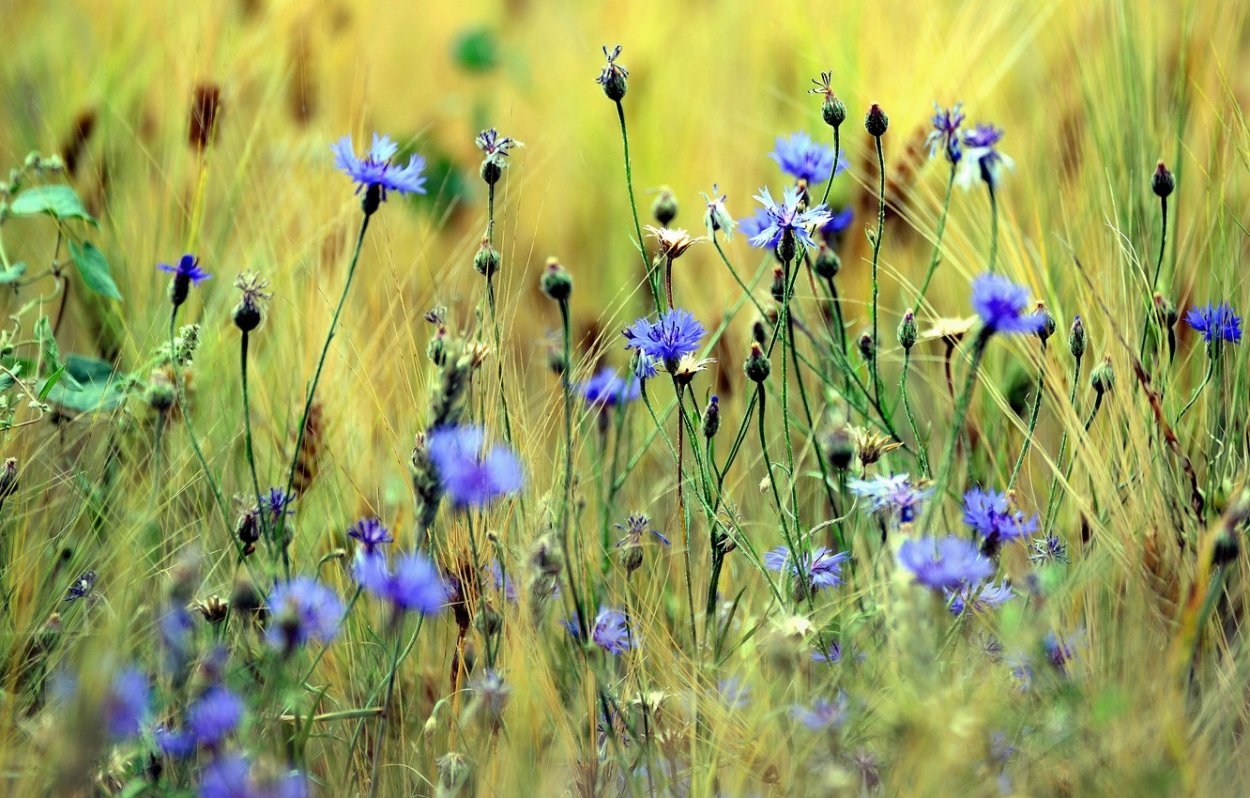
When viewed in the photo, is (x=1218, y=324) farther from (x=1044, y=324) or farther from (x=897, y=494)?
(x=897, y=494)

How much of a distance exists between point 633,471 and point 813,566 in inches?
11.1

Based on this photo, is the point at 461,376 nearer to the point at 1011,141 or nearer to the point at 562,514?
the point at 562,514

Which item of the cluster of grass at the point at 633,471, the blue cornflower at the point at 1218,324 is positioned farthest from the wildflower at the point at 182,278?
the blue cornflower at the point at 1218,324

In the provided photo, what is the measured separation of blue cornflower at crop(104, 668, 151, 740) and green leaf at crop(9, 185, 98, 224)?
537 millimetres

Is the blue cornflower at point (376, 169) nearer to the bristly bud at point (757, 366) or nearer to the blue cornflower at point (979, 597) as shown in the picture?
the bristly bud at point (757, 366)

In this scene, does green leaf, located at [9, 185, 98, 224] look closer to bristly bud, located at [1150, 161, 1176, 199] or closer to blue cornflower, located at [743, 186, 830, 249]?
blue cornflower, located at [743, 186, 830, 249]

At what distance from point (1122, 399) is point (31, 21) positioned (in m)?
1.56

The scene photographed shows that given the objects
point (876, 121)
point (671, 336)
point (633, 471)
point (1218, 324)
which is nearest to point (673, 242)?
point (671, 336)

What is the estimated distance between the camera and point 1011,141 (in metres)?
1.42

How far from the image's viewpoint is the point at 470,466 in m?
0.70

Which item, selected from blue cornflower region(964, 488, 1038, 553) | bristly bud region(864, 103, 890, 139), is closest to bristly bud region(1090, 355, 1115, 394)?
blue cornflower region(964, 488, 1038, 553)

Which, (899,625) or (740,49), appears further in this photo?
(740,49)

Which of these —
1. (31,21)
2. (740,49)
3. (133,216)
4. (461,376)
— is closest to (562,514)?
(461,376)

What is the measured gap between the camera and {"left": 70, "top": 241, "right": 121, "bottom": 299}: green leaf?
111 cm
